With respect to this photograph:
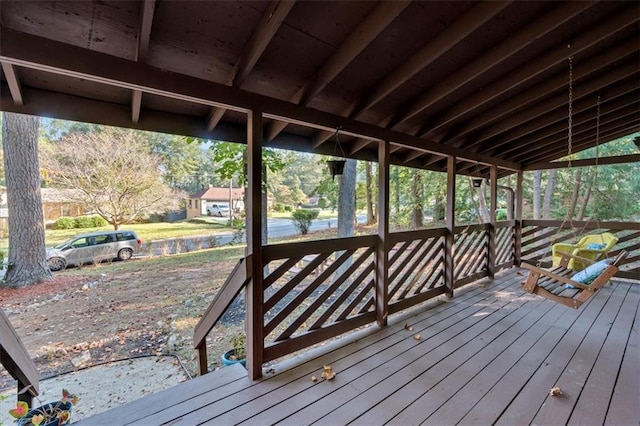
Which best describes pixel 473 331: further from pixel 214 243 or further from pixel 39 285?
pixel 214 243

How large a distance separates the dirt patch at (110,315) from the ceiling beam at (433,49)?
153 inches

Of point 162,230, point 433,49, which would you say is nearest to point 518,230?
point 433,49

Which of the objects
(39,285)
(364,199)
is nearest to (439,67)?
(39,285)

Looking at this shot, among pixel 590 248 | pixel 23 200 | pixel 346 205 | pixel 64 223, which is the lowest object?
pixel 590 248

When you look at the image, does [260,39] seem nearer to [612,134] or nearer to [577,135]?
[577,135]

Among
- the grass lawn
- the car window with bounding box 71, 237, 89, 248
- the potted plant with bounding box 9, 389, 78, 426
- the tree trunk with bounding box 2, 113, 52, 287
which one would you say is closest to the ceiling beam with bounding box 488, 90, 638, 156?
the potted plant with bounding box 9, 389, 78, 426

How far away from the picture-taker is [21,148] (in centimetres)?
601

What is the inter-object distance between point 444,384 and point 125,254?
9.99 m

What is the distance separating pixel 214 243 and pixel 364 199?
7.81 m

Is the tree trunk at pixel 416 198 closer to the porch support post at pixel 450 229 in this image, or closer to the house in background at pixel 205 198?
the porch support post at pixel 450 229

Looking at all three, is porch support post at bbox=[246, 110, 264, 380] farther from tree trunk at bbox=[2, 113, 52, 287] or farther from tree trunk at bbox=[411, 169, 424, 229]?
tree trunk at bbox=[411, 169, 424, 229]

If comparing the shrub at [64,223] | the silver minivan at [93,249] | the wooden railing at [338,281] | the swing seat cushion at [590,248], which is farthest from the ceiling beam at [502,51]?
the shrub at [64,223]

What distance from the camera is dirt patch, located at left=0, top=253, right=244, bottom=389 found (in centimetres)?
423

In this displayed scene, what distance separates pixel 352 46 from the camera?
1.82 meters
